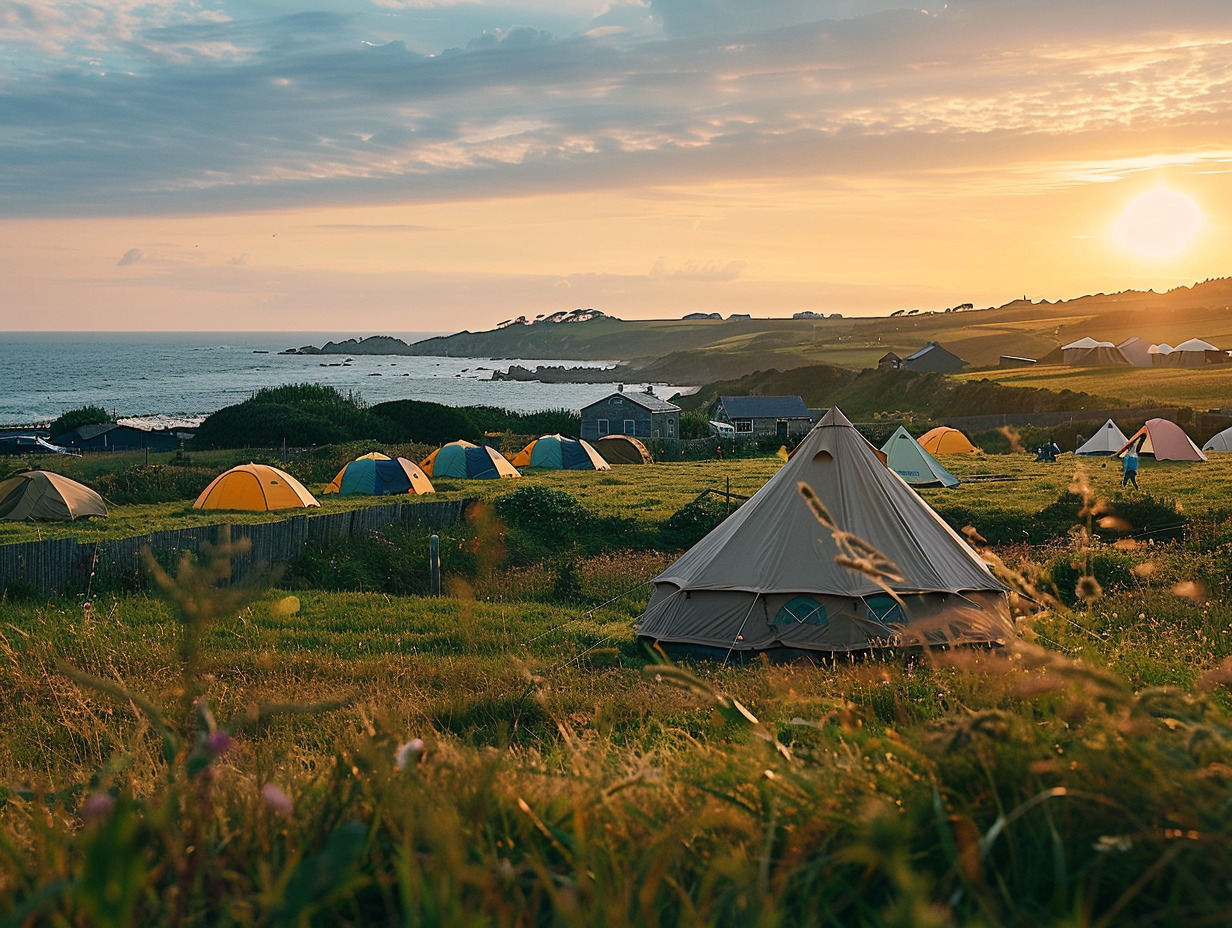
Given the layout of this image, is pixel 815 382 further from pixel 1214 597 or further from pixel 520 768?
pixel 520 768

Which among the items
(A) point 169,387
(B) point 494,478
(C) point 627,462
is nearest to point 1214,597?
(B) point 494,478

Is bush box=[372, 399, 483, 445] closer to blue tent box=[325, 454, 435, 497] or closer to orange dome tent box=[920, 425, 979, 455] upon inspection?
blue tent box=[325, 454, 435, 497]

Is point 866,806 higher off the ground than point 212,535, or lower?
higher

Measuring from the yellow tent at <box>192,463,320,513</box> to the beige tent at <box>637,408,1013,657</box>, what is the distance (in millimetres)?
14363

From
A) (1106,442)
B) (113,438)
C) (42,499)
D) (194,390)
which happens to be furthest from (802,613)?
(194,390)

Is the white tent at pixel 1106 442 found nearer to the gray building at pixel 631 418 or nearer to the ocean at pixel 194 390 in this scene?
the gray building at pixel 631 418

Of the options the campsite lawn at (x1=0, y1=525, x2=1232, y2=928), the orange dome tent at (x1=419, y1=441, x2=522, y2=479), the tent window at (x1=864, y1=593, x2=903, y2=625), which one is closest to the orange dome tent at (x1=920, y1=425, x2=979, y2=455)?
the orange dome tent at (x1=419, y1=441, x2=522, y2=479)

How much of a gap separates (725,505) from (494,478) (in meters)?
11.6

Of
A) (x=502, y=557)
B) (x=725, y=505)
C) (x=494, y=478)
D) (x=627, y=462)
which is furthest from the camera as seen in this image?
(x=627, y=462)

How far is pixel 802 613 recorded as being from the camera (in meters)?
12.4

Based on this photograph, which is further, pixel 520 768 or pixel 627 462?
pixel 627 462

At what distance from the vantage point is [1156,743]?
2879 millimetres

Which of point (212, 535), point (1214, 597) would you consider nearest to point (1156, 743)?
point (1214, 597)

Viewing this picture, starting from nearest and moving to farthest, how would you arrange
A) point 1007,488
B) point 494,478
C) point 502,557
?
point 502,557 < point 1007,488 < point 494,478
